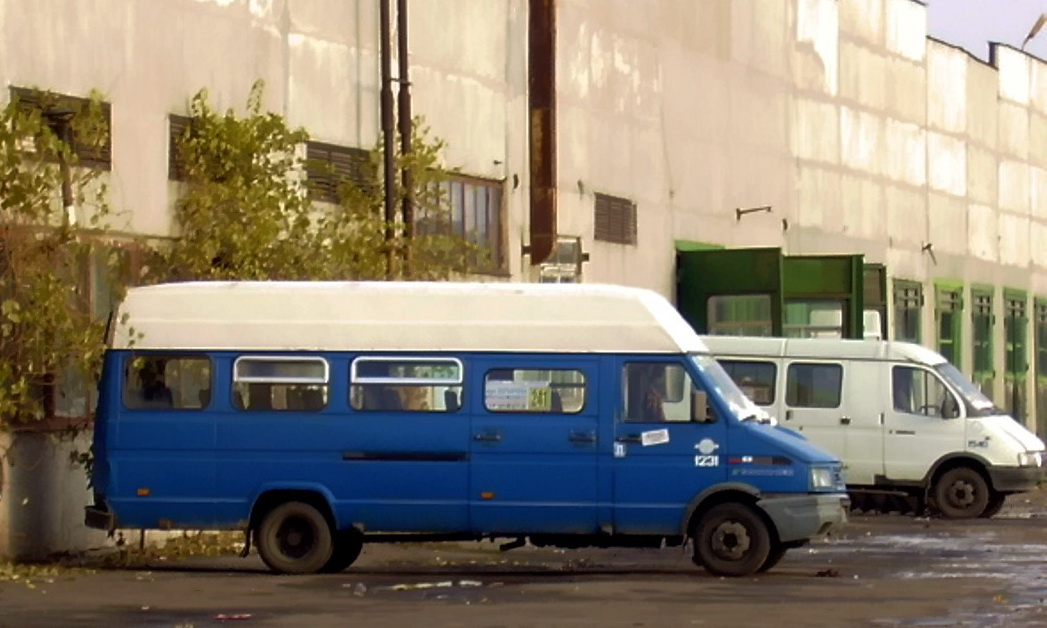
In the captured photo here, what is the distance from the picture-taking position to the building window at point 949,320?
51.4 metres

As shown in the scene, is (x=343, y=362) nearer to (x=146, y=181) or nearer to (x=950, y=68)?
(x=146, y=181)

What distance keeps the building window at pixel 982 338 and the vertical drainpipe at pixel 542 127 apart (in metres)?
22.2

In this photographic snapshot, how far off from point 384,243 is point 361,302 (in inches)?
239

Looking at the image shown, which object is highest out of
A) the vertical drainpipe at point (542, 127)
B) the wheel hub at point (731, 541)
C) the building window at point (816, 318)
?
the vertical drainpipe at point (542, 127)

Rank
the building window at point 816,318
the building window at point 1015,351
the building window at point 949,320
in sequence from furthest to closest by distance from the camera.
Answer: the building window at point 1015,351, the building window at point 949,320, the building window at point 816,318

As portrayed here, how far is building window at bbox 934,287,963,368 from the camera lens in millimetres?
51438

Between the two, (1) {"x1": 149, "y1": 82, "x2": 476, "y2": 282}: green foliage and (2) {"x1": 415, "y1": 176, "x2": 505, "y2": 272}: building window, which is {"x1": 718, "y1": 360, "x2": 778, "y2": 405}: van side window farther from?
(1) {"x1": 149, "y1": 82, "x2": 476, "y2": 282}: green foliage

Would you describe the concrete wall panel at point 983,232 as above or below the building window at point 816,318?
above

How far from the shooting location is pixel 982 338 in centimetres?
5469

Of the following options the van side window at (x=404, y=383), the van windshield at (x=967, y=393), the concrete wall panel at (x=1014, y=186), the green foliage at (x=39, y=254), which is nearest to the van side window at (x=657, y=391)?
the van side window at (x=404, y=383)

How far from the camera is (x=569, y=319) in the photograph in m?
21.6

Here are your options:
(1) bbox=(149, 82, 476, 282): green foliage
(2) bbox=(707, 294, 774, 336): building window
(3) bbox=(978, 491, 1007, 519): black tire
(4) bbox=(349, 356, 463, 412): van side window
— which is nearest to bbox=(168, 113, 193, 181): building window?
(1) bbox=(149, 82, 476, 282): green foliage

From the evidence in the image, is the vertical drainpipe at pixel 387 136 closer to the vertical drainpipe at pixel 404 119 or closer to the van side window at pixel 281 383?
the vertical drainpipe at pixel 404 119

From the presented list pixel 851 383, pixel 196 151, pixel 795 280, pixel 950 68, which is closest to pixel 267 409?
pixel 196 151
